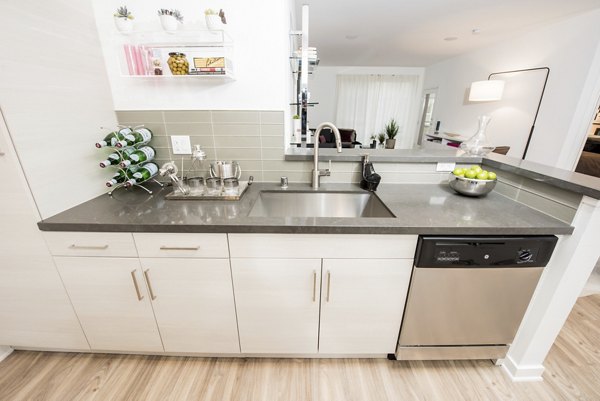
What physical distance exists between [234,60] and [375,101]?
19.4 ft

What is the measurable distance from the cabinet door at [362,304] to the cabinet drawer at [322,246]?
4cm

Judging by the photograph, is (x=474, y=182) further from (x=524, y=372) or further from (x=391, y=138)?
(x=391, y=138)

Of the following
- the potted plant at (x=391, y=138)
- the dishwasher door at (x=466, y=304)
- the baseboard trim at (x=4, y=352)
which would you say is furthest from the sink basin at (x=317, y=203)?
the potted plant at (x=391, y=138)

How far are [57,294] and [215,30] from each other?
146cm

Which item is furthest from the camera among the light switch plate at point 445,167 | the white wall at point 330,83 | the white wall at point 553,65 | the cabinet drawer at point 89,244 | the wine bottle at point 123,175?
the white wall at point 330,83

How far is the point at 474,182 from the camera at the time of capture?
4.03ft

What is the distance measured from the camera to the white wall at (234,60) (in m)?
1.18

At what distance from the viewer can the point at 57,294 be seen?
1.10m

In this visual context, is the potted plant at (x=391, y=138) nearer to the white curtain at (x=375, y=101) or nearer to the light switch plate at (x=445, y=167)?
the white curtain at (x=375, y=101)

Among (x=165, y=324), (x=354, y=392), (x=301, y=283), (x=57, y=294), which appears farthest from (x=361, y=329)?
(x=57, y=294)

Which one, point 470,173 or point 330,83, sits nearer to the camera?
point 470,173

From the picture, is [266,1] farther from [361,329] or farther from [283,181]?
[361,329]

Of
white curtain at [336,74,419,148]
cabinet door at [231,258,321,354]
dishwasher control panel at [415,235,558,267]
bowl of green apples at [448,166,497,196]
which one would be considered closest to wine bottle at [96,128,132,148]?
cabinet door at [231,258,321,354]

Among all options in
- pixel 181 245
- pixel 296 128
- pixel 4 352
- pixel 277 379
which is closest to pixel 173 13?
pixel 181 245
